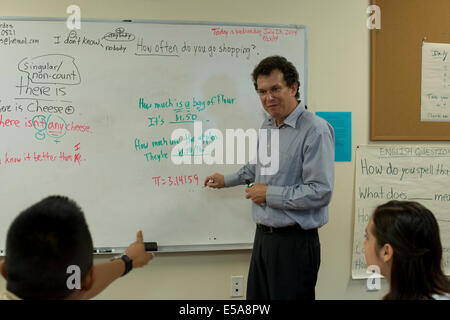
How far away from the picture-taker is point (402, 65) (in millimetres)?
1556

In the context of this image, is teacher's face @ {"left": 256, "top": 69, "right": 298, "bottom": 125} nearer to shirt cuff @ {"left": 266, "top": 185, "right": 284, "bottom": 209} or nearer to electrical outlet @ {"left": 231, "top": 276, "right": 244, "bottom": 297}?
shirt cuff @ {"left": 266, "top": 185, "right": 284, "bottom": 209}

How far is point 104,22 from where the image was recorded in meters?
1.49

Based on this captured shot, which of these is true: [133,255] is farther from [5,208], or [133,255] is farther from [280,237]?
[5,208]

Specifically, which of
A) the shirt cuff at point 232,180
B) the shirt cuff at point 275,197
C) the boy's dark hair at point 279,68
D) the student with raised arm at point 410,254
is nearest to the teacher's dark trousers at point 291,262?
the shirt cuff at point 275,197

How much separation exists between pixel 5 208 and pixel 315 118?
141cm

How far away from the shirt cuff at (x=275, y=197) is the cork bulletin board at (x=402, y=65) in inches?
28.8

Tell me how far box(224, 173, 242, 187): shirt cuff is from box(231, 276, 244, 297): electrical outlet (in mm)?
475

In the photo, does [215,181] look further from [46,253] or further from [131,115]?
[46,253]

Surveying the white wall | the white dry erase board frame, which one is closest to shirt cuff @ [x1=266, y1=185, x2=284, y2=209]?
the white dry erase board frame

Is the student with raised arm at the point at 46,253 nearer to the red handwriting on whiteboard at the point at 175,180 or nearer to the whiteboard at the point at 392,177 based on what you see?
the red handwriting on whiteboard at the point at 175,180

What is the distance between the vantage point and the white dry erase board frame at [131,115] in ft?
4.82

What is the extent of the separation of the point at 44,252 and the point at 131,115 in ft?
2.97

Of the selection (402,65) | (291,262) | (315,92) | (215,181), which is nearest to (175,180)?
(215,181)
